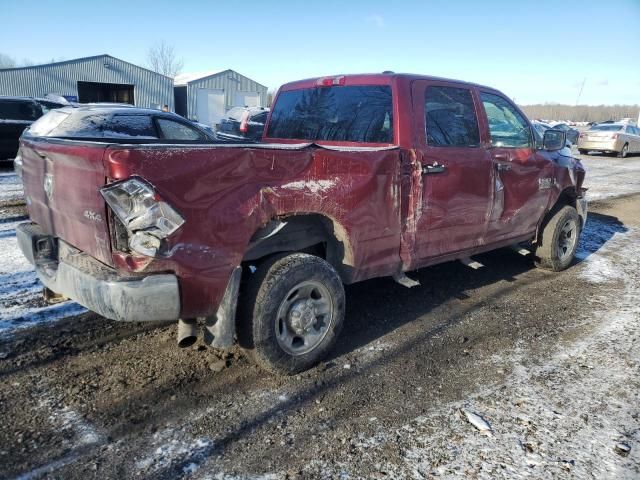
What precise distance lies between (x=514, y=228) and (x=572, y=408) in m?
2.42

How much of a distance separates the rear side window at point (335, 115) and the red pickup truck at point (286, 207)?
0.01 meters

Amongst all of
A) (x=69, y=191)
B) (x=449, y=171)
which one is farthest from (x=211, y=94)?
(x=69, y=191)

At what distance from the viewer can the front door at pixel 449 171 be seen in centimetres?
392

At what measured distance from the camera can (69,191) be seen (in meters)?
2.86

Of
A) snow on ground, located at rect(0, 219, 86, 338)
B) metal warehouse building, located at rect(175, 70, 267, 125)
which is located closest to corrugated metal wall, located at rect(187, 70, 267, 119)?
metal warehouse building, located at rect(175, 70, 267, 125)

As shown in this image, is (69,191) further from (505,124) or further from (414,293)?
(505,124)

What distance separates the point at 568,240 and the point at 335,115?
3.55m

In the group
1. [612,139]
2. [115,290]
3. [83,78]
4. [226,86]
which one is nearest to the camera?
[115,290]

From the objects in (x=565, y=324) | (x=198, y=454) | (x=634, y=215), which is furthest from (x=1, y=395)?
(x=634, y=215)

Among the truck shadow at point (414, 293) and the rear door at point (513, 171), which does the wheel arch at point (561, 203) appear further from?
the truck shadow at point (414, 293)

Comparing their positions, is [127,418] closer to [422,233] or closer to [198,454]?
[198,454]

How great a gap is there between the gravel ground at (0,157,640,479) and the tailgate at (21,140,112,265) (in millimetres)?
926

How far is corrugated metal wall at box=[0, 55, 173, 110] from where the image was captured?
96.7 ft

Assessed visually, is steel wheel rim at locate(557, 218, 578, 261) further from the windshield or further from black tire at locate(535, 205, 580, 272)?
the windshield
